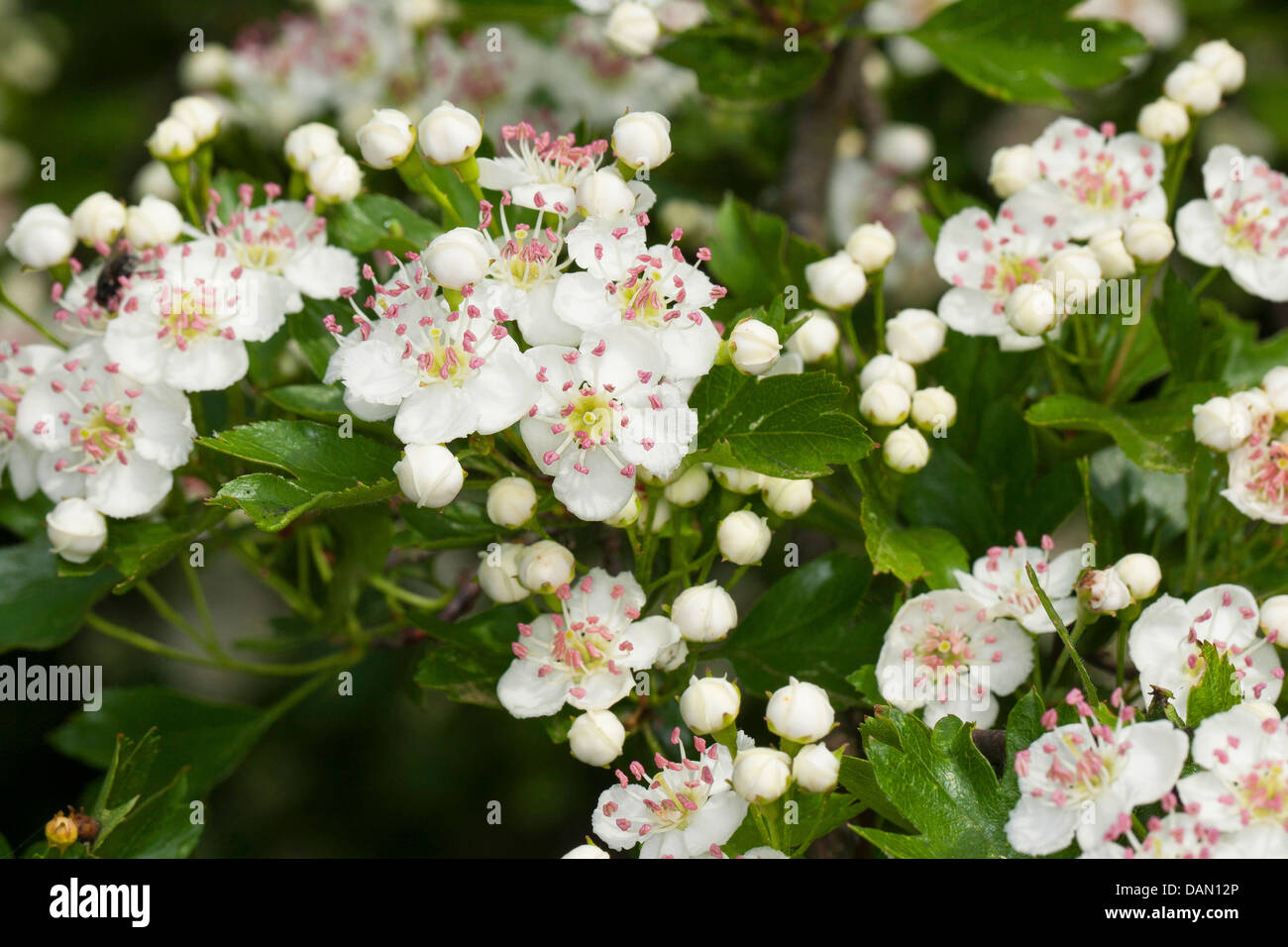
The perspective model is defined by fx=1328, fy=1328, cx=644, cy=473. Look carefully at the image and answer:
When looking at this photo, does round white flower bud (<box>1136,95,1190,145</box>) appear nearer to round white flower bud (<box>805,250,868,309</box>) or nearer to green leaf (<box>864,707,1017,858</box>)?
round white flower bud (<box>805,250,868,309</box>)

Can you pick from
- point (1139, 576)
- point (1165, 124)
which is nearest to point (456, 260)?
point (1139, 576)

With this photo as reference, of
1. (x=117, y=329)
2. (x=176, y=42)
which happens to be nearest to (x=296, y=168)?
(x=117, y=329)

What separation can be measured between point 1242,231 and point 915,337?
0.45 m

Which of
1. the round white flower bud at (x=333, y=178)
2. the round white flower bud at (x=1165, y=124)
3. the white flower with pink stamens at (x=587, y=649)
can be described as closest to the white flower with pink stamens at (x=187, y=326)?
the round white flower bud at (x=333, y=178)

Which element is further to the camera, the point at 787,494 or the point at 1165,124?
the point at 1165,124

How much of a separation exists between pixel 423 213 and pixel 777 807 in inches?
35.4

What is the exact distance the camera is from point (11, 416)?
5.31ft

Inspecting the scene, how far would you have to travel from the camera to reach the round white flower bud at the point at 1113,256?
155 cm

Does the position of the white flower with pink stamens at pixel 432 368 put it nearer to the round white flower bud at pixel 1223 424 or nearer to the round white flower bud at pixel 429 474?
the round white flower bud at pixel 429 474

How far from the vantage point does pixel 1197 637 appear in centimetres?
136

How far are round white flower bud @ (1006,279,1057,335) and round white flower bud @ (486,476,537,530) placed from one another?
1.94ft

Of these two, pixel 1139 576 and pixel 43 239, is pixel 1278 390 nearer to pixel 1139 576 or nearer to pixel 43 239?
pixel 1139 576

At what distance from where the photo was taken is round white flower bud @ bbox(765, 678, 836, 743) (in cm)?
129

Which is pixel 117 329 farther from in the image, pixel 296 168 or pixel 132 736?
pixel 132 736
